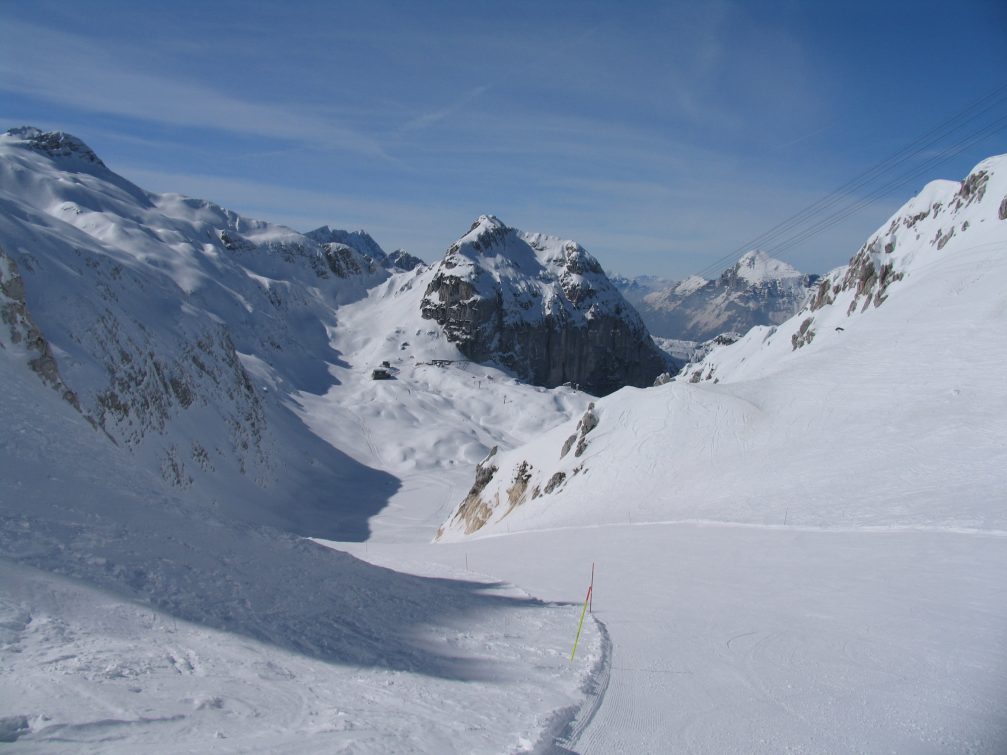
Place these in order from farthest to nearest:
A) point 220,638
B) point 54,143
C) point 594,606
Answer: point 54,143
point 594,606
point 220,638

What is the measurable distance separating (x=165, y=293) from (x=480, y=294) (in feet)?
375

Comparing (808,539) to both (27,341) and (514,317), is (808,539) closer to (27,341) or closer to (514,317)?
(27,341)

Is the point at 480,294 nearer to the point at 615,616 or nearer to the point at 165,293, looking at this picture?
the point at 165,293

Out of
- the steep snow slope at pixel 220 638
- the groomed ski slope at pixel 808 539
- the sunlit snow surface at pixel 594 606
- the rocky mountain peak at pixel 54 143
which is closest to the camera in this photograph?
the steep snow slope at pixel 220 638

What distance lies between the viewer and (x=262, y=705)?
6184 mm

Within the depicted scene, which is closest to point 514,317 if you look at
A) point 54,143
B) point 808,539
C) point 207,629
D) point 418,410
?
point 418,410

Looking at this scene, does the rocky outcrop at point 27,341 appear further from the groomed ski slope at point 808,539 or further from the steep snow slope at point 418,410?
the steep snow slope at point 418,410

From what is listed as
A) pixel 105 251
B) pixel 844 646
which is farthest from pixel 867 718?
pixel 105 251

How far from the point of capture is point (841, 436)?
23.9 metres

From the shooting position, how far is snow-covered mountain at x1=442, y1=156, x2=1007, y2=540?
1822cm

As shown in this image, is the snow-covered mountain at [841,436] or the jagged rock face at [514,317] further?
the jagged rock face at [514,317]

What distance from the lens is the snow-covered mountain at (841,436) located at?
717 inches

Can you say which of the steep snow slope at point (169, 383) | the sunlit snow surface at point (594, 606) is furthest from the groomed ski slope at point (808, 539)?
the steep snow slope at point (169, 383)

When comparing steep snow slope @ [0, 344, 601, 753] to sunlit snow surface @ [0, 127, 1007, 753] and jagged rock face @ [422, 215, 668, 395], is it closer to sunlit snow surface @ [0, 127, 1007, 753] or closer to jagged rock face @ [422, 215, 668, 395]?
sunlit snow surface @ [0, 127, 1007, 753]
